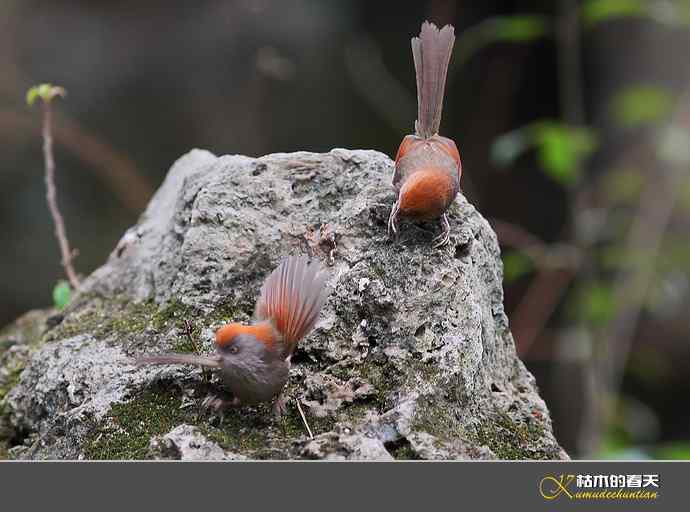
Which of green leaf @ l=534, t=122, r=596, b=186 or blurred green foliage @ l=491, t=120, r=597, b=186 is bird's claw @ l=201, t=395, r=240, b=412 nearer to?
blurred green foliage @ l=491, t=120, r=597, b=186

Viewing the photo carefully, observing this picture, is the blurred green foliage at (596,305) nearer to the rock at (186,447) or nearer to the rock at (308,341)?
the rock at (308,341)

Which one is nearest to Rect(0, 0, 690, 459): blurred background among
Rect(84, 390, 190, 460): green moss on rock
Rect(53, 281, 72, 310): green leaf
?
Rect(53, 281, 72, 310): green leaf

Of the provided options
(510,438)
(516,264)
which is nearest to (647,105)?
(516,264)

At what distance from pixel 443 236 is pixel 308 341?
1.57 ft

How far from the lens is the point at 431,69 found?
238cm

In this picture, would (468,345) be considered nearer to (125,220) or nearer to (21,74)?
(125,220)

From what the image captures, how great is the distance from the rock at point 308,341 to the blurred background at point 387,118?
8.36 feet

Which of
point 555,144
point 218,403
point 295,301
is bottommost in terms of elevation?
point 218,403

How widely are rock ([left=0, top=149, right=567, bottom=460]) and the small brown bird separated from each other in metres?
0.11

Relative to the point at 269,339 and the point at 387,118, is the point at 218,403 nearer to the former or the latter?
the point at 269,339

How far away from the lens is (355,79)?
18.1 feet

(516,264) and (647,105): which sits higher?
(647,105)
